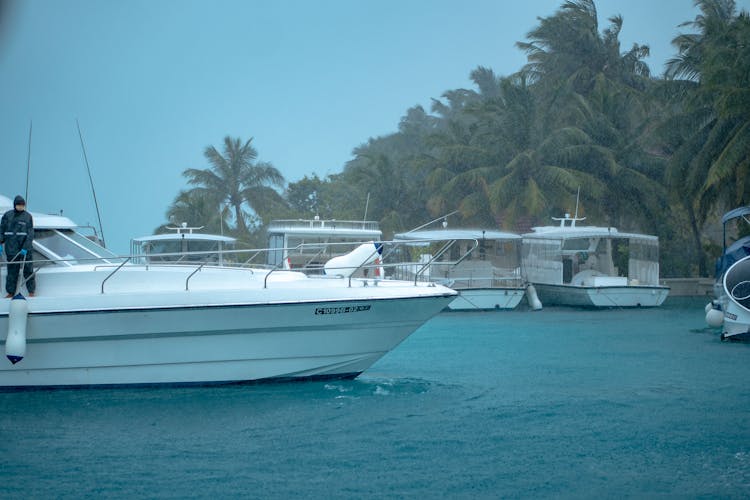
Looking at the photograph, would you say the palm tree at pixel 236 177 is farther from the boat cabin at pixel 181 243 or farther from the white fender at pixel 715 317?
the white fender at pixel 715 317

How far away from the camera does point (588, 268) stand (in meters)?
27.2

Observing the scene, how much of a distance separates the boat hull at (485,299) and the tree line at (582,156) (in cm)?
624

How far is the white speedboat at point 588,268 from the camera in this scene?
1009 inches

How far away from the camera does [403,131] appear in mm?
68312

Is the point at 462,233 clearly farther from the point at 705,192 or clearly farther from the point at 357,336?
the point at 357,336

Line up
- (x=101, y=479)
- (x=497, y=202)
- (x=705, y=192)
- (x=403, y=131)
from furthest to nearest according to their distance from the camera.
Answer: (x=403, y=131) → (x=497, y=202) → (x=705, y=192) → (x=101, y=479)

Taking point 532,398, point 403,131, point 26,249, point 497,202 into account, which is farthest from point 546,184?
point 403,131

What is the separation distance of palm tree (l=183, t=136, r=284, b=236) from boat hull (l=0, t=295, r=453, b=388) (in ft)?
101

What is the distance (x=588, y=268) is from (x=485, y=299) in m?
4.09

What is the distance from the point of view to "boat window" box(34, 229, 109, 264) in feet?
34.8

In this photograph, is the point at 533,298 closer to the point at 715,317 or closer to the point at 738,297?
the point at 715,317

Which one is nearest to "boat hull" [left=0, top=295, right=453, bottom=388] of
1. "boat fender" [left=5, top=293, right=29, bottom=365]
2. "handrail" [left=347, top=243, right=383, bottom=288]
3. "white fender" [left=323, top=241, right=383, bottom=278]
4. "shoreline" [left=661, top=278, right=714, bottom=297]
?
"boat fender" [left=5, top=293, right=29, bottom=365]

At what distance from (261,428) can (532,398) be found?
11.4 feet

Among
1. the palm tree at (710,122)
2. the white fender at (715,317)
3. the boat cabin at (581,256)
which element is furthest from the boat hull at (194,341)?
the palm tree at (710,122)
